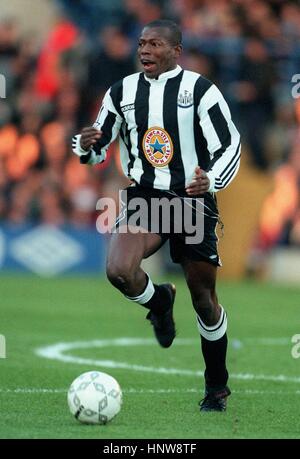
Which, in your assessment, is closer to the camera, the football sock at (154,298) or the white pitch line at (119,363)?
the football sock at (154,298)

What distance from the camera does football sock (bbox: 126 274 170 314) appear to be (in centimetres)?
707

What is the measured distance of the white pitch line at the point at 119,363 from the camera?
8539 mm

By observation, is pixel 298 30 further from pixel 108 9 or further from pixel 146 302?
pixel 146 302

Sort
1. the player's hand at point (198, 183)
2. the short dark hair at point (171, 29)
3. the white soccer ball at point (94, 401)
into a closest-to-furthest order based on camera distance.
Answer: the white soccer ball at point (94, 401)
the player's hand at point (198, 183)
the short dark hair at point (171, 29)

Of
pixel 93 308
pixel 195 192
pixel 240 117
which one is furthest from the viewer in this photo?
pixel 240 117

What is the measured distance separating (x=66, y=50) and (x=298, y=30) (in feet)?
11.4

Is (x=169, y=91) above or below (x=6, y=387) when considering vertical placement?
above

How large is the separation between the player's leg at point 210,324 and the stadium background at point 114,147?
890cm

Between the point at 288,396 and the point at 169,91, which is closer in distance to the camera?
the point at 169,91

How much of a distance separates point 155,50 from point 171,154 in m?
0.65

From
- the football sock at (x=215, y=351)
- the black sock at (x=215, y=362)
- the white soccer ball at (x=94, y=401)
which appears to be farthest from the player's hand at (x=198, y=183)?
the white soccer ball at (x=94, y=401)

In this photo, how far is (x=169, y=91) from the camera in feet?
23.5

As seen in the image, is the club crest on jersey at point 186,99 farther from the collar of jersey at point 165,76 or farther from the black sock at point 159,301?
the black sock at point 159,301

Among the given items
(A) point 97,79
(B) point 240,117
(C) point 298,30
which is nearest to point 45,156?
(A) point 97,79
